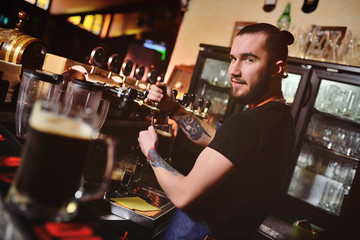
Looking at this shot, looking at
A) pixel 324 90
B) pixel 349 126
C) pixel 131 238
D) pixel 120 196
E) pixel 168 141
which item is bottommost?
pixel 131 238

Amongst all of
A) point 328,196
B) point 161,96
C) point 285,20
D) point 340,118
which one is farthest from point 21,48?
point 328,196

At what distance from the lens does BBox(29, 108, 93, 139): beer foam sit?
0.64m

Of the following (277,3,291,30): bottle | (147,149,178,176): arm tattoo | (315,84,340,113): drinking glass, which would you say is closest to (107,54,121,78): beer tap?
(147,149,178,176): arm tattoo

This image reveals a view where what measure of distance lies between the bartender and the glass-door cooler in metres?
1.79

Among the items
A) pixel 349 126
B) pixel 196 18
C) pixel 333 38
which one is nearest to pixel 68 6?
pixel 196 18

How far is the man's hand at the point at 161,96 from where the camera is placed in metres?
1.48

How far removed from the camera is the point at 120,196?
1.52 m

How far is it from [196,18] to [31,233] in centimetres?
440

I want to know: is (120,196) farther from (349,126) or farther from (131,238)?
(349,126)

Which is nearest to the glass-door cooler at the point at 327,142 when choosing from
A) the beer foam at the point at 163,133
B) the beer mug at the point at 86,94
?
the beer foam at the point at 163,133

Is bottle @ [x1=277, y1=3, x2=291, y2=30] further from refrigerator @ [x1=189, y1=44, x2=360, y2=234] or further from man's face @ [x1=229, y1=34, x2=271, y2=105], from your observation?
man's face @ [x1=229, y1=34, x2=271, y2=105]

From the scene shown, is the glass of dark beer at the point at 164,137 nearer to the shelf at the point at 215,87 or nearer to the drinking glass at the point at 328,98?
the drinking glass at the point at 328,98

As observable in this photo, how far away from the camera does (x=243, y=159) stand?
1089 mm

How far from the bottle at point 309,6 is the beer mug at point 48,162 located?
3.72 meters
